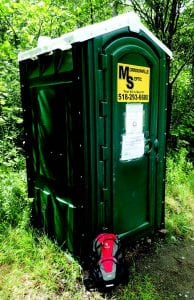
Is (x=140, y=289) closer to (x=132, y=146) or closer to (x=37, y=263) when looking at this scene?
(x=37, y=263)

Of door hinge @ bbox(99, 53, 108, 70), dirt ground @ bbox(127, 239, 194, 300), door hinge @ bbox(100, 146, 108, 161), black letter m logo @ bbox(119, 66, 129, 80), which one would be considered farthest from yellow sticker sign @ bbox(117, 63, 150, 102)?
dirt ground @ bbox(127, 239, 194, 300)

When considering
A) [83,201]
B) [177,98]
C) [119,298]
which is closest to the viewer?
[119,298]

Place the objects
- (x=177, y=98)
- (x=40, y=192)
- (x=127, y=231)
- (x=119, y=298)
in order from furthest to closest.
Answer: (x=177, y=98), (x=40, y=192), (x=127, y=231), (x=119, y=298)

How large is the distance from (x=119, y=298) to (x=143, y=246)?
935 millimetres

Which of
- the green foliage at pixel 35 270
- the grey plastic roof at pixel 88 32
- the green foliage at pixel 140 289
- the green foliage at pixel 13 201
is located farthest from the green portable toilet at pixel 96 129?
the green foliage at pixel 140 289

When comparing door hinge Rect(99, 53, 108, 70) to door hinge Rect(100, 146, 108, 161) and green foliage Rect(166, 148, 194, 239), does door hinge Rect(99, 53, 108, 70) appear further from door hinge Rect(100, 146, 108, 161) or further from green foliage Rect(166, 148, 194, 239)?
green foliage Rect(166, 148, 194, 239)

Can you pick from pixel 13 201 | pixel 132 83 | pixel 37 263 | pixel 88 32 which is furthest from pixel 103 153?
pixel 13 201

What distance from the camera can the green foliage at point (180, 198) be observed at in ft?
12.3

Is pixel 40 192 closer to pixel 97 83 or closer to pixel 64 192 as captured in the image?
pixel 64 192

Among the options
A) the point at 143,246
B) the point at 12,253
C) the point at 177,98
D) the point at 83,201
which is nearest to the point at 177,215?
the point at 143,246

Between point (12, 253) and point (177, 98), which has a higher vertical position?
point (177, 98)

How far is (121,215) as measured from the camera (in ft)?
9.80

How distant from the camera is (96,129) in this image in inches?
102

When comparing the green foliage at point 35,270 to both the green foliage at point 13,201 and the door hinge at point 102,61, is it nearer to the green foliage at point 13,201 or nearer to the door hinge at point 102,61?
the green foliage at point 13,201
